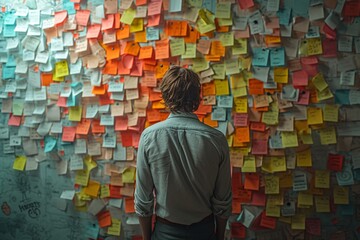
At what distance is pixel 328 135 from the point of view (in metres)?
2.13

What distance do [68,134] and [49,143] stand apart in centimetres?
16

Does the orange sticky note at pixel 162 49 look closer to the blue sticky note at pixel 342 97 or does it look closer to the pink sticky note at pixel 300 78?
the pink sticky note at pixel 300 78

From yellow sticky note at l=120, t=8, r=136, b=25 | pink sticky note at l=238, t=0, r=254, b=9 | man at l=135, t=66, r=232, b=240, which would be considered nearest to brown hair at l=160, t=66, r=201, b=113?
man at l=135, t=66, r=232, b=240

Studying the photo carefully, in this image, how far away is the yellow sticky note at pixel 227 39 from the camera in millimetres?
2178

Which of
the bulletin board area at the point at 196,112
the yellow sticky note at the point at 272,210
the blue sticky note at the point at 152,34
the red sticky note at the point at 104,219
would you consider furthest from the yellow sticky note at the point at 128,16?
the yellow sticky note at the point at 272,210

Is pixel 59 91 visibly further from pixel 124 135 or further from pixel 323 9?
pixel 323 9

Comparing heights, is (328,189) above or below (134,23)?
below

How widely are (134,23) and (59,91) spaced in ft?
2.12

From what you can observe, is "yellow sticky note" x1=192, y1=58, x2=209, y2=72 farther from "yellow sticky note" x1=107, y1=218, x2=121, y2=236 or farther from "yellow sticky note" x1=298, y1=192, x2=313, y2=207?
"yellow sticky note" x1=107, y1=218, x2=121, y2=236

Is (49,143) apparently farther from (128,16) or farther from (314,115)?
(314,115)

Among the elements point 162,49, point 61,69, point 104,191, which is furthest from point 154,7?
point 104,191

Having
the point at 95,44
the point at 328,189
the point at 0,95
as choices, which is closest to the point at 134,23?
the point at 95,44

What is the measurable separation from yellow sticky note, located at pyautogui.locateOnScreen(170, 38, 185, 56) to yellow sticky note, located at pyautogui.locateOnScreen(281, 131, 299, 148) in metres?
0.72

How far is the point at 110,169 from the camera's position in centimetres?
247
